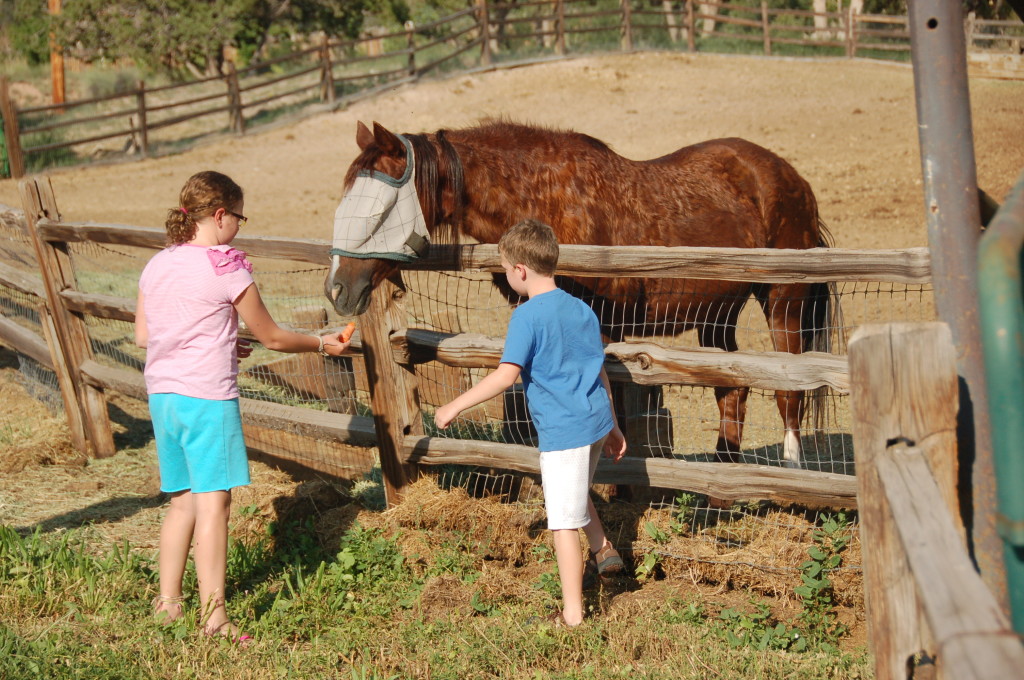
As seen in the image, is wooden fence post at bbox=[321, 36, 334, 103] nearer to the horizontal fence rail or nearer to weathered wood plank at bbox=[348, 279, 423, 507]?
the horizontal fence rail

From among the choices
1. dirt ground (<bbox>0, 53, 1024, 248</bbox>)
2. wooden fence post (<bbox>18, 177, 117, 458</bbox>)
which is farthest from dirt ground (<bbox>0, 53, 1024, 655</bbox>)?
wooden fence post (<bbox>18, 177, 117, 458</bbox>)

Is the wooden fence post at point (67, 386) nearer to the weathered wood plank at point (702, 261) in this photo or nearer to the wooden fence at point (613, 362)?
the wooden fence at point (613, 362)

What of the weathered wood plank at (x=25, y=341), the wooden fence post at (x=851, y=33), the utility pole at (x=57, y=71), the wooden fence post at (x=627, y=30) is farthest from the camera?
the utility pole at (x=57, y=71)

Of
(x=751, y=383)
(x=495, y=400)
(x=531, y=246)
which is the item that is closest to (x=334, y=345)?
(x=531, y=246)

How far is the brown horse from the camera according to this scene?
403 cm

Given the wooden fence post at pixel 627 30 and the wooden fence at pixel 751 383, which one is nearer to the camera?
the wooden fence at pixel 751 383

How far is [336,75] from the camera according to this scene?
1179 inches

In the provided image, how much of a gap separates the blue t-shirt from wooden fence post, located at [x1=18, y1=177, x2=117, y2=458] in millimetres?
3795

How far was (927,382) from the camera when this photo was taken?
1.78m

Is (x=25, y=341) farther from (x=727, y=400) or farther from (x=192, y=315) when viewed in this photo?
(x=727, y=400)

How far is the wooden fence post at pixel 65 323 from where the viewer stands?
233 inches

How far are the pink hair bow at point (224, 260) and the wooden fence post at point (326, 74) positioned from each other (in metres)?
20.0

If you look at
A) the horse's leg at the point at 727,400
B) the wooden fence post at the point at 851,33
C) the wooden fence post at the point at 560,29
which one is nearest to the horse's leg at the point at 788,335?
the horse's leg at the point at 727,400

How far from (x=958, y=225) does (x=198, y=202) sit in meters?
2.47
